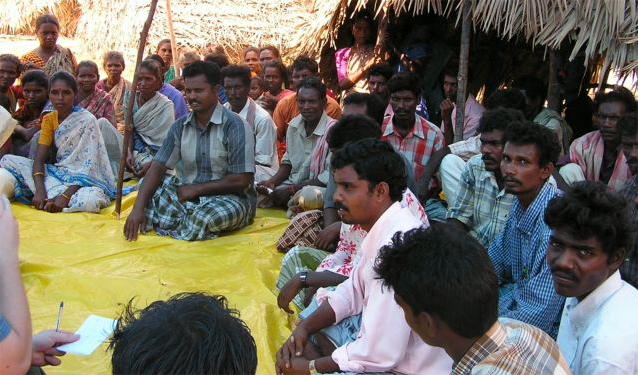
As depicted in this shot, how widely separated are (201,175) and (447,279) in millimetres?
3317

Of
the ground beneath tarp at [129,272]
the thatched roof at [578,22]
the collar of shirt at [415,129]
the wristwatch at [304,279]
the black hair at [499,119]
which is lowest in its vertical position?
the ground beneath tarp at [129,272]

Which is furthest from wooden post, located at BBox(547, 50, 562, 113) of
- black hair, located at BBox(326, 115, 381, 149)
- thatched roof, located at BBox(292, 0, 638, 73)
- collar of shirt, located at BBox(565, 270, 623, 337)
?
collar of shirt, located at BBox(565, 270, 623, 337)

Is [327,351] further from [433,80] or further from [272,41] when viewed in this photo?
[272,41]

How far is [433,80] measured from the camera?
6.89m

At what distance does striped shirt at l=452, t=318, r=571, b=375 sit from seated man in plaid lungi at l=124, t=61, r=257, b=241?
122 inches

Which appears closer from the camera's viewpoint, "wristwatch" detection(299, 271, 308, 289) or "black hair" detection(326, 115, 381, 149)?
"wristwatch" detection(299, 271, 308, 289)

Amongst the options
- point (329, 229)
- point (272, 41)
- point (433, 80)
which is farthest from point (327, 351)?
point (272, 41)

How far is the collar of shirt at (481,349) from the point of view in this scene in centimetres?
172

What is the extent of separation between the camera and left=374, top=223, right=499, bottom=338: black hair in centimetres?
175

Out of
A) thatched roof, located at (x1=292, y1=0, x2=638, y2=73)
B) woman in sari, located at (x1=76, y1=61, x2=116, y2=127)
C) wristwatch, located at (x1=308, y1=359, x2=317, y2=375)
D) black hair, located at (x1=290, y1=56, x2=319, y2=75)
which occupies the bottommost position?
wristwatch, located at (x1=308, y1=359, x2=317, y2=375)

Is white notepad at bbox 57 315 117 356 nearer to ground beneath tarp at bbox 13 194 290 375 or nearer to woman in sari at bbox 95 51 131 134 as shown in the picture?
ground beneath tarp at bbox 13 194 290 375

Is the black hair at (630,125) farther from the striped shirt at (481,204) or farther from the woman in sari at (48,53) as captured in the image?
the woman in sari at (48,53)

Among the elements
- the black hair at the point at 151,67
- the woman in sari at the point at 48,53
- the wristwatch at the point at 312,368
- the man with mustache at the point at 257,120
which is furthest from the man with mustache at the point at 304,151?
the woman in sari at the point at 48,53

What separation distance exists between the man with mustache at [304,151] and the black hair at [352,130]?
1.31 m
